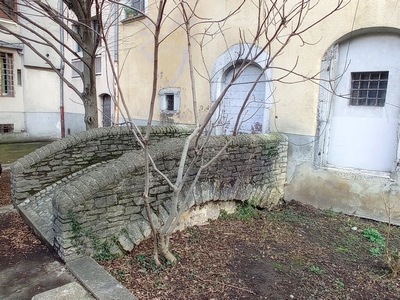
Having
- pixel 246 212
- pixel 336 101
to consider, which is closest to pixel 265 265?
pixel 246 212

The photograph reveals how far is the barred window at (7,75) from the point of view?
13023mm

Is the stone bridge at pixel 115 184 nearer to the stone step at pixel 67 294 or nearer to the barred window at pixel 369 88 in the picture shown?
the stone step at pixel 67 294

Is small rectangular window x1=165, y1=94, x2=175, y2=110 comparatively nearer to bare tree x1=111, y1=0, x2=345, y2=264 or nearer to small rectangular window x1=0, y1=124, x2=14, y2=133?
bare tree x1=111, y1=0, x2=345, y2=264

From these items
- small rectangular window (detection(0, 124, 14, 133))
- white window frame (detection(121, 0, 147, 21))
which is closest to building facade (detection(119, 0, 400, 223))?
white window frame (detection(121, 0, 147, 21))

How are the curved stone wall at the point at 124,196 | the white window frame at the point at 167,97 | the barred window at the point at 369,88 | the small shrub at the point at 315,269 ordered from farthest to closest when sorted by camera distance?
the white window frame at the point at 167,97 < the barred window at the point at 369,88 < the small shrub at the point at 315,269 < the curved stone wall at the point at 124,196

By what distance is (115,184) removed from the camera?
3334 millimetres

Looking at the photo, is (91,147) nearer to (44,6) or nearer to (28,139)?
(44,6)

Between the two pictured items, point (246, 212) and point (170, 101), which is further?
point (170, 101)

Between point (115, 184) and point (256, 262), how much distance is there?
1.91m

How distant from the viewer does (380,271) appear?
3.44 meters

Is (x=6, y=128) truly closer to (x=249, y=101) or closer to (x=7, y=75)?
(x=7, y=75)

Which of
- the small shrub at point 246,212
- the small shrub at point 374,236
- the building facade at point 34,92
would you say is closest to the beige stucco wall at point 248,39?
Answer: the small shrub at point 246,212

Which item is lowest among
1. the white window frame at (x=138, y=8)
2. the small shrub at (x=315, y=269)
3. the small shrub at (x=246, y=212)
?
the small shrub at (x=315, y=269)

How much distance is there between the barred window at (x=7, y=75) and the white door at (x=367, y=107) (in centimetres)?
1364
